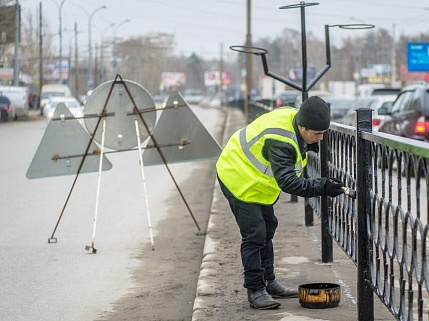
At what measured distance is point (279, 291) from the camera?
7285mm

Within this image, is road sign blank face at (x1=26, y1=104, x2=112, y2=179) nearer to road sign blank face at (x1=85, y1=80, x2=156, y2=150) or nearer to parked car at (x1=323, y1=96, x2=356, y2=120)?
road sign blank face at (x1=85, y1=80, x2=156, y2=150)

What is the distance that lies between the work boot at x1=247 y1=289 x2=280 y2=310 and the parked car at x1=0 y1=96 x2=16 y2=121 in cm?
4946

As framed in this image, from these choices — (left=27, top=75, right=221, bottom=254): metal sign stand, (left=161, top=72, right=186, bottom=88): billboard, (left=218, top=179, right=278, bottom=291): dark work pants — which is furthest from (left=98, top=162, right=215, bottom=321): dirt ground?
(left=161, top=72, right=186, bottom=88): billboard

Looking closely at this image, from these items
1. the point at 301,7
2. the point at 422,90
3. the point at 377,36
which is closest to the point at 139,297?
the point at 301,7

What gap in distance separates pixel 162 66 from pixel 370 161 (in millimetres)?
182277

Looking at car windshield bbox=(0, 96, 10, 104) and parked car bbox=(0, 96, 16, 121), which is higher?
car windshield bbox=(0, 96, 10, 104)

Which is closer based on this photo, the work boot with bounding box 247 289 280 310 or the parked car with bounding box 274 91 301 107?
the work boot with bounding box 247 289 280 310

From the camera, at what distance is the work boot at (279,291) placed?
729cm

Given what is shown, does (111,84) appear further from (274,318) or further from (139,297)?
(274,318)

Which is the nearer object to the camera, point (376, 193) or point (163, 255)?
point (376, 193)

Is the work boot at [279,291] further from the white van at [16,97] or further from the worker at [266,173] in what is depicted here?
the white van at [16,97]

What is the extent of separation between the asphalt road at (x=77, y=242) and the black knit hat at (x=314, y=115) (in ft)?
6.59

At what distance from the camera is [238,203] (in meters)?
6.93

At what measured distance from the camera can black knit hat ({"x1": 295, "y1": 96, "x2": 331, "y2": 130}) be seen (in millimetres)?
6301
